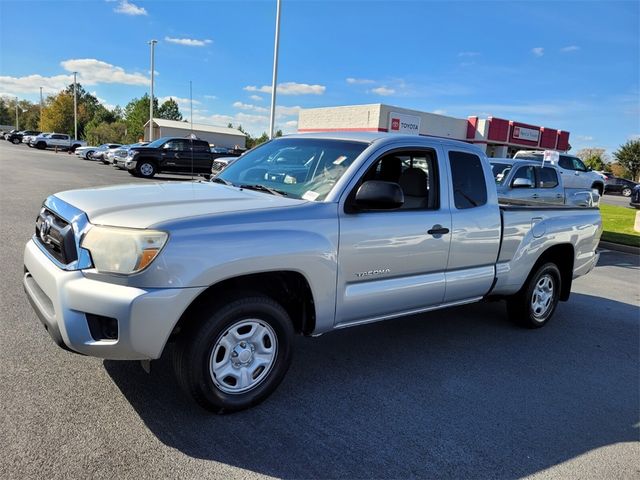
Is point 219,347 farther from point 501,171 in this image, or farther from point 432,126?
point 432,126

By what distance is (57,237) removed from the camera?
321 centimetres

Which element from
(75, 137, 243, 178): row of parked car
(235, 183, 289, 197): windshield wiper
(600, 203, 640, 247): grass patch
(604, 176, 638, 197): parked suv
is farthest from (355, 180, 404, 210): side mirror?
(604, 176, 638, 197): parked suv

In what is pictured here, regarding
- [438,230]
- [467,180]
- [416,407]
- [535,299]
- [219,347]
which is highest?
[467,180]

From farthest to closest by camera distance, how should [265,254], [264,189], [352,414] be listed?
[264,189]
[352,414]
[265,254]

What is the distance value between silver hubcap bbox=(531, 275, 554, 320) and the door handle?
197 centimetres

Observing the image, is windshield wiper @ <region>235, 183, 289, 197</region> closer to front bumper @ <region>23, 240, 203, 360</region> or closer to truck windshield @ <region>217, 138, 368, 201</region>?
truck windshield @ <region>217, 138, 368, 201</region>

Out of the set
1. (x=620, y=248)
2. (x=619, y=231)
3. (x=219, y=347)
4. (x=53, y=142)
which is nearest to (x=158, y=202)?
(x=219, y=347)

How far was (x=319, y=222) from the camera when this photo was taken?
135 inches

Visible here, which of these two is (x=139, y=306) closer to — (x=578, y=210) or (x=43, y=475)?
(x=43, y=475)

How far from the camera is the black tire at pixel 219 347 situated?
9.99 ft

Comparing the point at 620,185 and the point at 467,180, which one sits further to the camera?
the point at 620,185

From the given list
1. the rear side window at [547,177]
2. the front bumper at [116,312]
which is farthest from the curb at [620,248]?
the front bumper at [116,312]

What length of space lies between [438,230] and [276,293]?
1522mm

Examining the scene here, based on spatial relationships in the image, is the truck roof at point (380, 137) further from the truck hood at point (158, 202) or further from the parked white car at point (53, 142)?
the parked white car at point (53, 142)
